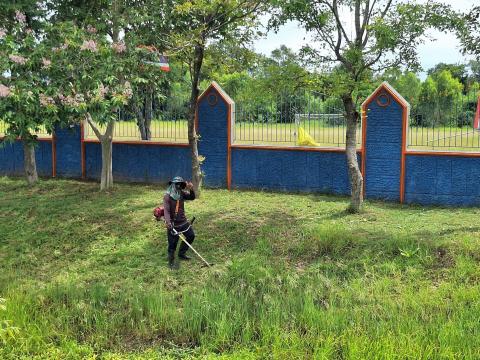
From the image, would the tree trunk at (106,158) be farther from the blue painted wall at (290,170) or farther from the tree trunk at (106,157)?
the blue painted wall at (290,170)

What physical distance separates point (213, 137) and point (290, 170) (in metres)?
1.82

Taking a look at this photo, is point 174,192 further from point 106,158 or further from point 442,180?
point 442,180

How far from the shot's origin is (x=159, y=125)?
13.3 metres

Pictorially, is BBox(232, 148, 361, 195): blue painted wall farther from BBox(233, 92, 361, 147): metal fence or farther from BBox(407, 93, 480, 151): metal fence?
BBox(407, 93, 480, 151): metal fence

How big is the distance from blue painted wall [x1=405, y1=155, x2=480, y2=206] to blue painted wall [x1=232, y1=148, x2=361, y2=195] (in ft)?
4.09

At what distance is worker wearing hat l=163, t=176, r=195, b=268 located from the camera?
7372 millimetres

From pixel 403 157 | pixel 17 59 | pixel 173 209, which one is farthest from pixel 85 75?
pixel 403 157

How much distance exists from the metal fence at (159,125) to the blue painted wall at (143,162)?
1.43ft

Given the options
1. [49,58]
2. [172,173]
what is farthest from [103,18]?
[172,173]

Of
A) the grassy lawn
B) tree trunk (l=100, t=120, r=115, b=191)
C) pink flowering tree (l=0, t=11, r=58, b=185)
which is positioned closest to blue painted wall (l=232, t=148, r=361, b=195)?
the grassy lawn

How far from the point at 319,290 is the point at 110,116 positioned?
3.99 meters

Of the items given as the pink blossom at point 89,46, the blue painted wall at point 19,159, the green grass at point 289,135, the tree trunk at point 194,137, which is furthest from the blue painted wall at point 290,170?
the blue painted wall at point 19,159

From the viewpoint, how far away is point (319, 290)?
6.55 metres

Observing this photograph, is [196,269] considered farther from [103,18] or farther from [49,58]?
[103,18]
